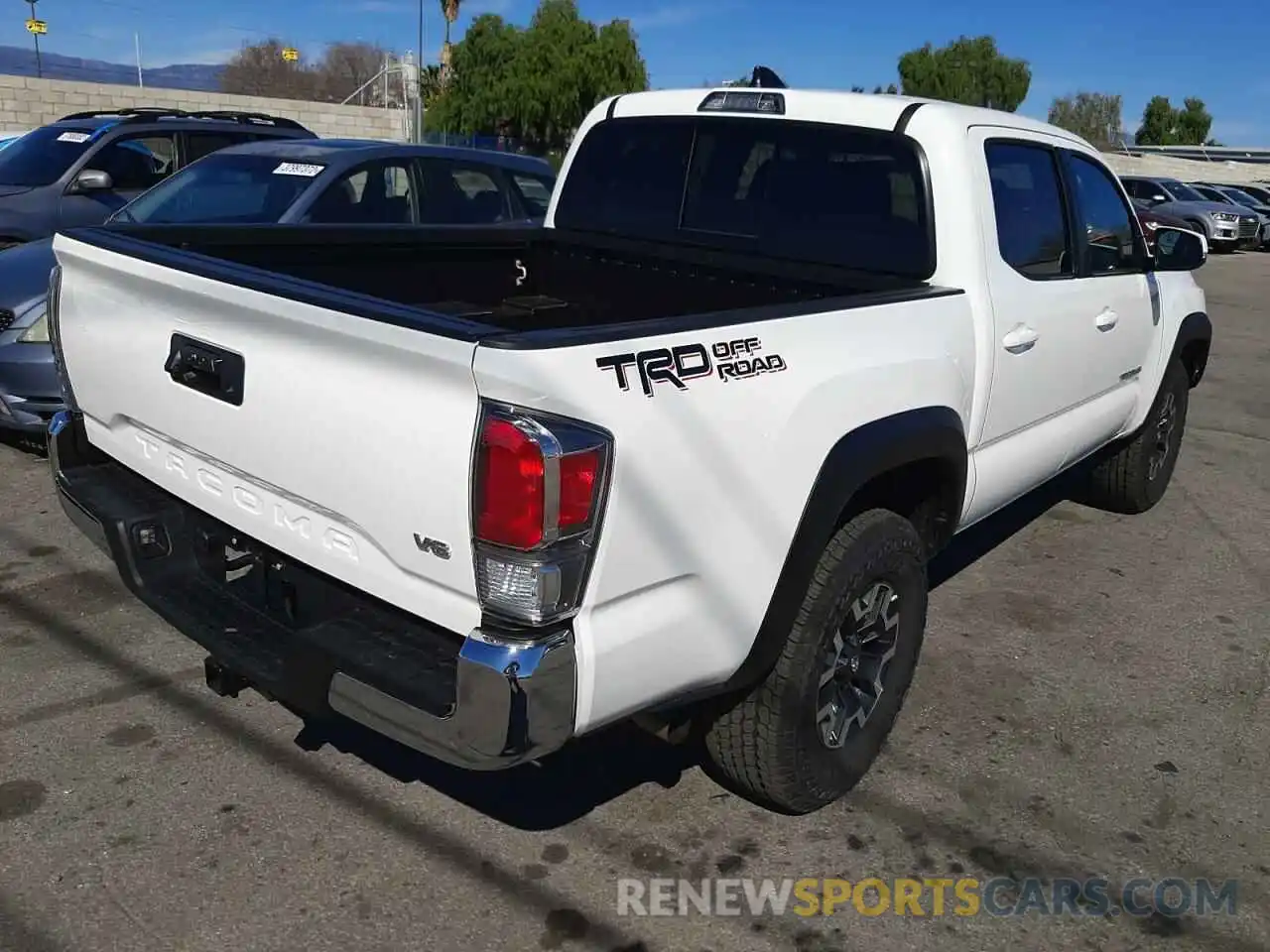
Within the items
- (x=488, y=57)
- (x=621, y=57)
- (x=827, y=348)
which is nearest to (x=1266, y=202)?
(x=621, y=57)

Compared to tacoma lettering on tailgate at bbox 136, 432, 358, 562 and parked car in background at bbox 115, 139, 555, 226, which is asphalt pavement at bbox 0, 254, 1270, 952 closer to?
tacoma lettering on tailgate at bbox 136, 432, 358, 562

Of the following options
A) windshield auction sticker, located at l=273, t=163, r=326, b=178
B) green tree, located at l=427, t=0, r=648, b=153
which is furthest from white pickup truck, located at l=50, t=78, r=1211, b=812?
green tree, located at l=427, t=0, r=648, b=153

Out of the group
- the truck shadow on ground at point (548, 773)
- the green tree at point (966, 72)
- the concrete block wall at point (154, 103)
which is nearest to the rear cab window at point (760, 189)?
the truck shadow on ground at point (548, 773)

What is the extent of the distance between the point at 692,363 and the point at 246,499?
46.0 inches

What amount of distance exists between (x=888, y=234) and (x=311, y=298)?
6.57 feet

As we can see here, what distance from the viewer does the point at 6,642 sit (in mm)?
4027

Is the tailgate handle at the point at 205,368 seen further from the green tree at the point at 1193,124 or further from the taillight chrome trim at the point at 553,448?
the green tree at the point at 1193,124

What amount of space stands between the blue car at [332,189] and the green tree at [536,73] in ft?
133

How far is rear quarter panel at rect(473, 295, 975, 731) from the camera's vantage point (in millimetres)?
2240

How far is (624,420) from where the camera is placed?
2258 mm

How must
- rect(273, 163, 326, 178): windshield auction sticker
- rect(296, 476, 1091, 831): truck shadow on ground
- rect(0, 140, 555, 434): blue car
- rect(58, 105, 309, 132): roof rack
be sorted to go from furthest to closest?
rect(58, 105, 309, 132): roof rack < rect(273, 163, 326, 178): windshield auction sticker < rect(0, 140, 555, 434): blue car < rect(296, 476, 1091, 831): truck shadow on ground

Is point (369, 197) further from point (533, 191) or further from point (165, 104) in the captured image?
point (165, 104)

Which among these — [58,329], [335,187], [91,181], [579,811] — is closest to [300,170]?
[335,187]

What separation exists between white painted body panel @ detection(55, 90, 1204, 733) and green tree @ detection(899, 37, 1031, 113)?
68.2 m
